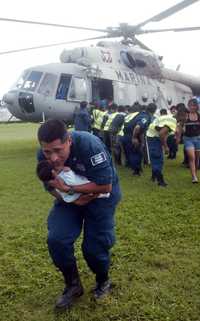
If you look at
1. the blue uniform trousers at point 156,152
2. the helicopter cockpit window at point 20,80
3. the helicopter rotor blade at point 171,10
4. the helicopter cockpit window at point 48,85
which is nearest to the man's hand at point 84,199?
the blue uniform trousers at point 156,152

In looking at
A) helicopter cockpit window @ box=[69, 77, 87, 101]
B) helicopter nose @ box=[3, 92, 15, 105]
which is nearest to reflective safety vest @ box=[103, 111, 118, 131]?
helicopter cockpit window @ box=[69, 77, 87, 101]

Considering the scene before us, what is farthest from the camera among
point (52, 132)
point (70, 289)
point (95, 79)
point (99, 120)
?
point (95, 79)

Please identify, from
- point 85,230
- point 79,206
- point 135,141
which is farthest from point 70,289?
point 135,141

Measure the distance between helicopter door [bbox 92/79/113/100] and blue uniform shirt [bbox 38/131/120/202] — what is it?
11457 mm

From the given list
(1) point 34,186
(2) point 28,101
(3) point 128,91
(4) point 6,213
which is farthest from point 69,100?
(4) point 6,213

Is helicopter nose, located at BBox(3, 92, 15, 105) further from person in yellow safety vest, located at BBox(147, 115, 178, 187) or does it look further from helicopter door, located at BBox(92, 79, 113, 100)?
person in yellow safety vest, located at BBox(147, 115, 178, 187)

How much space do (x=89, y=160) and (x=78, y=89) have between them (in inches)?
437

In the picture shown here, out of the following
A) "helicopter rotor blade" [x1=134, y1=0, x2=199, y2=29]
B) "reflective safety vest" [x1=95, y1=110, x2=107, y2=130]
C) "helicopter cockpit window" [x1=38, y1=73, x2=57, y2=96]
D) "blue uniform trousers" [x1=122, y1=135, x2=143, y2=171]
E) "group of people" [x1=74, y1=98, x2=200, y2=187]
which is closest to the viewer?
"group of people" [x1=74, y1=98, x2=200, y2=187]

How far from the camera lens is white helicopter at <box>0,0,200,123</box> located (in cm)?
1357

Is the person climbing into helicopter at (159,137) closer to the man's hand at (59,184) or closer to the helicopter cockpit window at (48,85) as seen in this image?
the man's hand at (59,184)

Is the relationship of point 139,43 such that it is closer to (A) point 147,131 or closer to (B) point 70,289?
(A) point 147,131

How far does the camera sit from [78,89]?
45.7 feet

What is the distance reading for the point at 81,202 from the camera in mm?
3207

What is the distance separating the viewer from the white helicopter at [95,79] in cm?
1357
